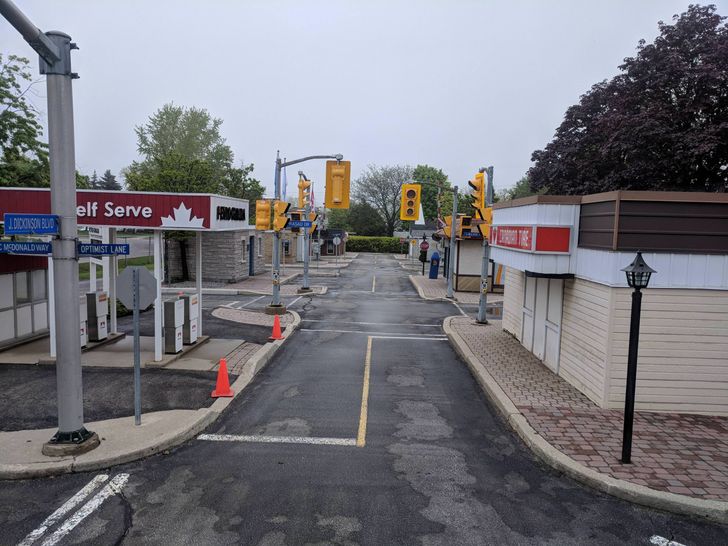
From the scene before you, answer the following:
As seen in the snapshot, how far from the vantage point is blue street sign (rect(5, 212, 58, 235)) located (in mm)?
6688

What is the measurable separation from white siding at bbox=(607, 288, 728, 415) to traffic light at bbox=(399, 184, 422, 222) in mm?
8762

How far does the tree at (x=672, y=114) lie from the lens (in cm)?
2220

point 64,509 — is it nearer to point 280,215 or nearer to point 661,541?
point 661,541

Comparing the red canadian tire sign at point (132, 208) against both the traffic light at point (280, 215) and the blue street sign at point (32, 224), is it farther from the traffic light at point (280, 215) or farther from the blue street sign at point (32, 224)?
the traffic light at point (280, 215)

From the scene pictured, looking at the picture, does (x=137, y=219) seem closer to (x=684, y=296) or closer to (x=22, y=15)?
(x=22, y=15)

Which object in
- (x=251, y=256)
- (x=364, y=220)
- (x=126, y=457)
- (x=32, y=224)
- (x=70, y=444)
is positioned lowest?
(x=126, y=457)

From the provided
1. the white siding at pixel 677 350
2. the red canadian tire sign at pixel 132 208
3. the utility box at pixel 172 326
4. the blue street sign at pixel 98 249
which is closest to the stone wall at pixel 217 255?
the utility box at pixel 172 326

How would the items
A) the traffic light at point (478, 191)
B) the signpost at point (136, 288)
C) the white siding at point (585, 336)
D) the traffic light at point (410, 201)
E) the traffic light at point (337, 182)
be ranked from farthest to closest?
the traffic light at point (478, 191) < the traffic light at point (410, 201) < the traffic light at point (337, 182) < the white siding at point (585, 336) < the signpost at point (136, 288)

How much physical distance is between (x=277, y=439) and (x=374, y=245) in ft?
238

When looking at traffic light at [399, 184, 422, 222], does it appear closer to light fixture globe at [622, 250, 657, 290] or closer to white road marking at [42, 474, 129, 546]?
light fixture globe at [622, 250, 657, 290]

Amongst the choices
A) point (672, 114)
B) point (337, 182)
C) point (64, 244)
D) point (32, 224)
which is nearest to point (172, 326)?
point (64, 244)

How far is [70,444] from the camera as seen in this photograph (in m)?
7.08

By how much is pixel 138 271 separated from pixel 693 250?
8592 mm

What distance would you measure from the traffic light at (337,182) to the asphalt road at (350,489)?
676 centimetres
